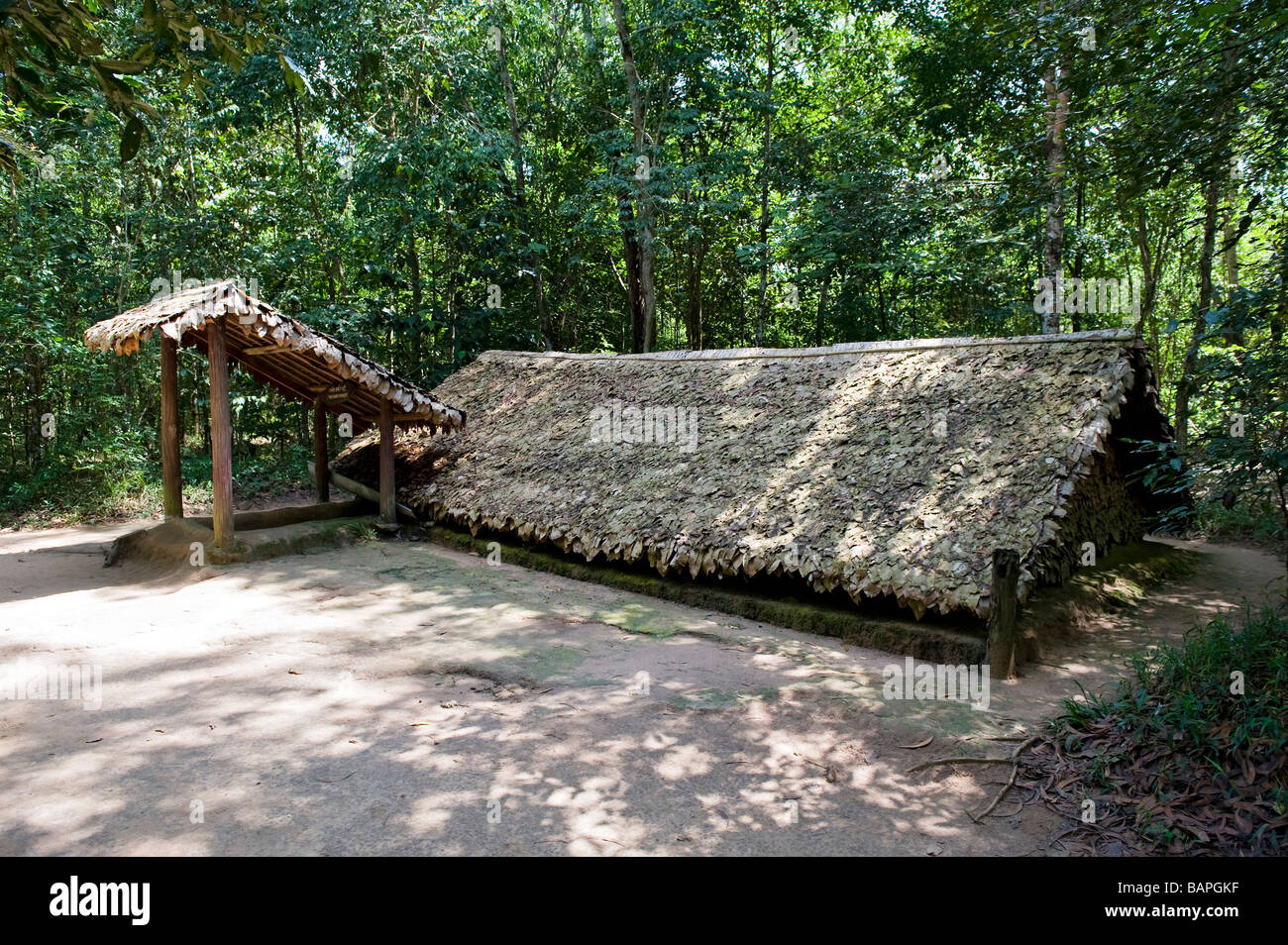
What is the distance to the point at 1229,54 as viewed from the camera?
4.77m

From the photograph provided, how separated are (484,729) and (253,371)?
670cm

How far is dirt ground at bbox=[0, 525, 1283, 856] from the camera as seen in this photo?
3174mm

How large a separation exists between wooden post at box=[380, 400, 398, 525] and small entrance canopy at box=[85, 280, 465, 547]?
0.04ft

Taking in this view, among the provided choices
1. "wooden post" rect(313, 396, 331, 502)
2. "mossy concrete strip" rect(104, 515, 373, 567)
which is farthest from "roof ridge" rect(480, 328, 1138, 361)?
"mossy concrete strip" rect(104, 515, 373, 567)

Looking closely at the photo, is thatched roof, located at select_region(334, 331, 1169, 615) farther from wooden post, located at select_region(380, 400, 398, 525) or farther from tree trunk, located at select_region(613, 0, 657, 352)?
tree trunk, located at select_region(613, 0, 657, 352)

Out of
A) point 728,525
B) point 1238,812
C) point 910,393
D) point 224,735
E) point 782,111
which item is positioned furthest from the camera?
point 782,111

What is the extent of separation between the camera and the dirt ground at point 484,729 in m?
3.17

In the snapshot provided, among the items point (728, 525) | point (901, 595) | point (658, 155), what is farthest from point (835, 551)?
point (658, 155)

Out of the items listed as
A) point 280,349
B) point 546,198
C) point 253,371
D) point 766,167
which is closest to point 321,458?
point 253,371

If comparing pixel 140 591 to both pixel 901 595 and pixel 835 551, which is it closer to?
pixel 835 551

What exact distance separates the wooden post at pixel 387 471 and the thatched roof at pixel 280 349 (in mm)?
232

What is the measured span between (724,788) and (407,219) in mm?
11532

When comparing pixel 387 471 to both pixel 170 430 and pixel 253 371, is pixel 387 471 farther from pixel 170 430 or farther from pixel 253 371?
pixel 170 430

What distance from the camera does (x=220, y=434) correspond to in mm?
7383
